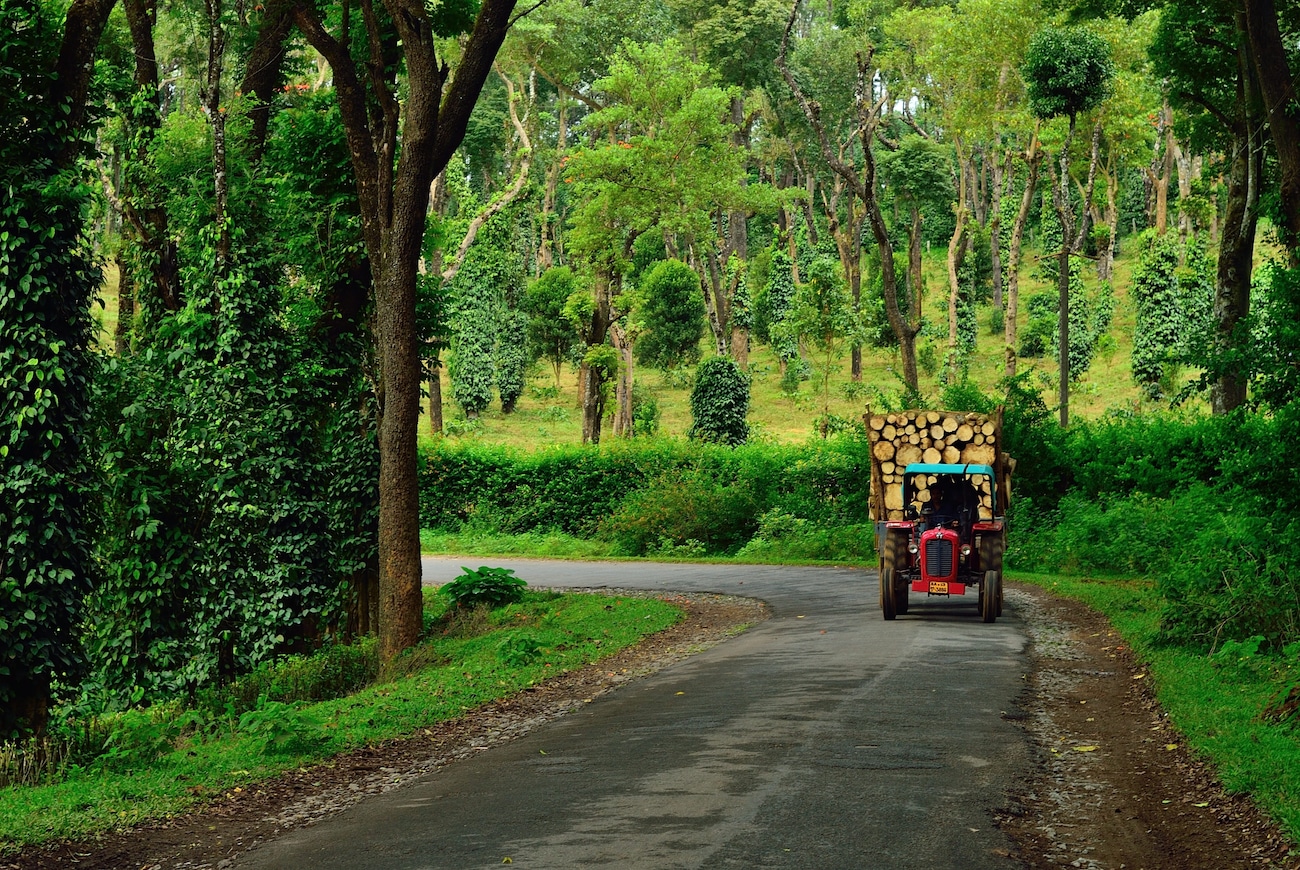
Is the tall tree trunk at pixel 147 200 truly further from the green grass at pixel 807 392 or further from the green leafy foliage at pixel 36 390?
the green grass at pixel 807 392

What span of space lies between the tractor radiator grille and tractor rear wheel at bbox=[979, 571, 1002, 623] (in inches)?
20.3

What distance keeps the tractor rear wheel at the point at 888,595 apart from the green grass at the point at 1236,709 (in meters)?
2.95

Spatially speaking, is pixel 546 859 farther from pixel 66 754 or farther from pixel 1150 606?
pixel 1150 606

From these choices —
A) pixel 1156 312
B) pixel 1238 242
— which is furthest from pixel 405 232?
pixel 1156 312

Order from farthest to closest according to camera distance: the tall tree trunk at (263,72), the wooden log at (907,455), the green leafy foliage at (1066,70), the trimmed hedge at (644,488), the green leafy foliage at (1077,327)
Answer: the green leafy foliage at (1077,327) < the trimmed hedge at (644,488) < the green leafy foliage at (1066,70) < the tall tree trunk at (263,72) < the wooden log at (907,455)

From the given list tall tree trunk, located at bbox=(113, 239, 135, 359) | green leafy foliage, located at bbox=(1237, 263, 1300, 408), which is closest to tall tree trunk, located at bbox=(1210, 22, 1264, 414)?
green leafy foliage, located at bbox=(1237, 263, 1300, 408)

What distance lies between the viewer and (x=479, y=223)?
41625mm

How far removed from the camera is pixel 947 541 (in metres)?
16.9

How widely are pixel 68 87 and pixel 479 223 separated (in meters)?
27.7

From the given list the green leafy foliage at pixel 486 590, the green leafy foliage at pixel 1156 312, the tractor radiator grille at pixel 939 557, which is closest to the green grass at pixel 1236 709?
the tractor radiator grille at pixel 939 557

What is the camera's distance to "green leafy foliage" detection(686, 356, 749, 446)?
150 feet

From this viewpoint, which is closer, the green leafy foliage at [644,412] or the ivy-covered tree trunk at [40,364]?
the ivy-covered tree trunk at [40,364]

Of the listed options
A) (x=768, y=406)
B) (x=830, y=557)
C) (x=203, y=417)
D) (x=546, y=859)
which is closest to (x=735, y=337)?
(x=768, y=406)

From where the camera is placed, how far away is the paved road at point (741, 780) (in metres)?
6.91
